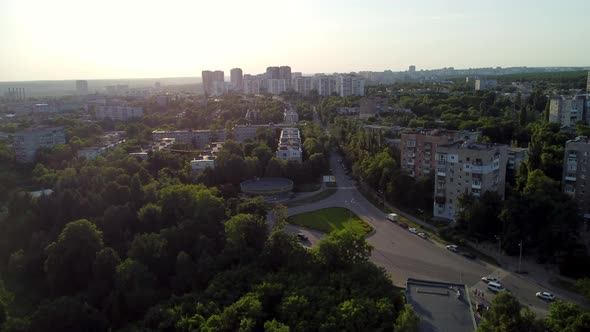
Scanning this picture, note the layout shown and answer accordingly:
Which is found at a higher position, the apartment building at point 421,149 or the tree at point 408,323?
the apartment building at point 421,149

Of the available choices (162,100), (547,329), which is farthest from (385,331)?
(162,100)

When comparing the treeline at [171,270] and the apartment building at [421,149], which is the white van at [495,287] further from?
the apartment building at [421,149]

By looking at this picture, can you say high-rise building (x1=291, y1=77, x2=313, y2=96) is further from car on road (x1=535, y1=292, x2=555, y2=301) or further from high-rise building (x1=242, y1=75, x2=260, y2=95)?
car on road (x1=535, y1=292, x2=555, y2=301)

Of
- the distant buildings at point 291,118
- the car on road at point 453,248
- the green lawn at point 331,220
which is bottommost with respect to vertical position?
the car on road at point 453,248

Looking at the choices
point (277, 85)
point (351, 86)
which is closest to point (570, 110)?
point (351, 86)

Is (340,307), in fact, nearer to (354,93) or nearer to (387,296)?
(387,296)

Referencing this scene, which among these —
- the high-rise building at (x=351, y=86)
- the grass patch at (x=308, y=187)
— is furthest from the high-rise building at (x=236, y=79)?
the grass patch at (x=308, y=187)

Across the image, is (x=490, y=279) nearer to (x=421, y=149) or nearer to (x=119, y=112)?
(x=421, y=149)
